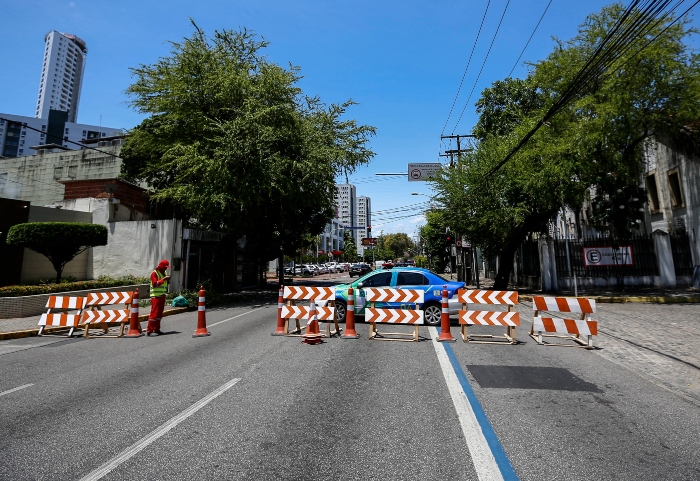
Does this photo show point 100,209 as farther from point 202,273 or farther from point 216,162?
point 216,162

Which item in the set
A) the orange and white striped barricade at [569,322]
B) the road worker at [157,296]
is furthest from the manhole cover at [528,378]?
the road worker at [157,296]

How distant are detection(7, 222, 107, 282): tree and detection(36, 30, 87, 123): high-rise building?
611 feet

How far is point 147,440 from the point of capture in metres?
4.05

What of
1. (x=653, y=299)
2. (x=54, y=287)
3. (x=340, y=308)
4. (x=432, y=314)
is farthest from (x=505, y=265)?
(x=54, y=287)

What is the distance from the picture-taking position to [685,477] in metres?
3.36

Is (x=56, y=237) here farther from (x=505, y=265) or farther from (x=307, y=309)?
(x=505, y=265)

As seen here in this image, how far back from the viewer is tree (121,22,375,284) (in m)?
17.8

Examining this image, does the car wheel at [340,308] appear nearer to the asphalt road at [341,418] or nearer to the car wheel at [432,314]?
the car wheel at [432,314]

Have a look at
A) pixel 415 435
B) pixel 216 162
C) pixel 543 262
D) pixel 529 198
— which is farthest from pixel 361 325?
pixel 543 262

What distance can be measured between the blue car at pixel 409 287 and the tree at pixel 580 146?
9.13 meters

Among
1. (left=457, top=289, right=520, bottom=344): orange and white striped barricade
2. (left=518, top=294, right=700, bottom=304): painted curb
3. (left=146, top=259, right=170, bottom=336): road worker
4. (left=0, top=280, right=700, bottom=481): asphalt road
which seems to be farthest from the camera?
(left=518, top=294, right=700, bottom=304): painted curb

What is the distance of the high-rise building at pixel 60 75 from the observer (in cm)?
16400

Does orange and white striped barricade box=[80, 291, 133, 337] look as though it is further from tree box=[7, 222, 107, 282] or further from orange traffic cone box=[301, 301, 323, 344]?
tree box=[7, 222, 107, 282]

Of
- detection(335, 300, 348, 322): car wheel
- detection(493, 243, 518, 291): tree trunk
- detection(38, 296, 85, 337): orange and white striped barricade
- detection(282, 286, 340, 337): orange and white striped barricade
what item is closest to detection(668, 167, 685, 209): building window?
detection(493, 243, 518, 291): tree trunk
